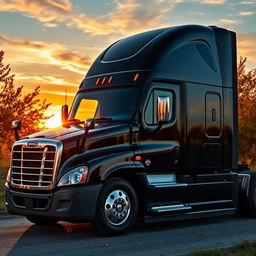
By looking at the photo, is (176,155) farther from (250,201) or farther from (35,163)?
(35,163)

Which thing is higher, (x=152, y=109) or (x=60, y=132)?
(x=152, y=109)

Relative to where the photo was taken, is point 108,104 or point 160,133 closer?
point 160,133

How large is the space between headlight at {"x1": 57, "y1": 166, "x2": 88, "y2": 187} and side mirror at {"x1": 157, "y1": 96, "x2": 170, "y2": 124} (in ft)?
5.78

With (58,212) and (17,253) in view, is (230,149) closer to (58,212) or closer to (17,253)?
(58,212)

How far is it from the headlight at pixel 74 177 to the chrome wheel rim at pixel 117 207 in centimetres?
60

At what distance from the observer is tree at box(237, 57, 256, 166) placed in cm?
3484

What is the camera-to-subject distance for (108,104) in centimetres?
1016

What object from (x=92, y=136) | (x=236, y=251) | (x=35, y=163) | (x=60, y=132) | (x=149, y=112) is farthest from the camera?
(x=149, y=112)

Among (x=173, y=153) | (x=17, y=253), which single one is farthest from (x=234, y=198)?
(x=17, y=253)

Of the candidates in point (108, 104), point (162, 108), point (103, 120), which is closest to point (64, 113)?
point (108, 104)

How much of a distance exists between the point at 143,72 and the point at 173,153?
64.4 inches

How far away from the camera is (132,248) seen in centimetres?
805

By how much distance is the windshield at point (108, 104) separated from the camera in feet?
32.2

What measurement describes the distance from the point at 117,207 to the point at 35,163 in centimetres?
158
